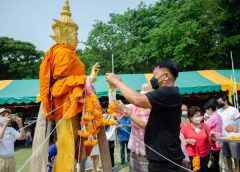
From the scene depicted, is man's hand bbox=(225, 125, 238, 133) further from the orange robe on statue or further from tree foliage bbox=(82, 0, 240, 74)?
tree foliage bbox=(82, 0, 240, 74)

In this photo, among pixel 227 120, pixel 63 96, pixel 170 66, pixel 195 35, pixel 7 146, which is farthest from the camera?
pixel 195 35

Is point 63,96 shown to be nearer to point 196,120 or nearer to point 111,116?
point 111,116

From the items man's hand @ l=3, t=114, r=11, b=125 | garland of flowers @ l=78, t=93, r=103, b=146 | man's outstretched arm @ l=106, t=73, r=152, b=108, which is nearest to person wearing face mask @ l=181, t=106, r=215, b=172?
garland of flowers @ l=78, t=93, r=103, b=146

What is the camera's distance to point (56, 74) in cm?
314

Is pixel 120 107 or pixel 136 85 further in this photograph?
pixel 136 85

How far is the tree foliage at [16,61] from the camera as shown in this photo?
985 inches

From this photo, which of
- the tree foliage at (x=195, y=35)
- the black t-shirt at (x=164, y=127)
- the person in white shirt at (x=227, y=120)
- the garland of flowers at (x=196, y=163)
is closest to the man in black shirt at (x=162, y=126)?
the black t-shirt at (x=164, y=127)

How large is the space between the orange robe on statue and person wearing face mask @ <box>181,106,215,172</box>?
2.55 meters

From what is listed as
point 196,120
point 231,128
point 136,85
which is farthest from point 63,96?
point 136,85

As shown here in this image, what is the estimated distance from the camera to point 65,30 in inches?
138

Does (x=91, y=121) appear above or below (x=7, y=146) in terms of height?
above

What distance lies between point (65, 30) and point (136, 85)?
26.2ft

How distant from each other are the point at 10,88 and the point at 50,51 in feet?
29.6

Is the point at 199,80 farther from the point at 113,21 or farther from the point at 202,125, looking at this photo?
the point at 113,21
